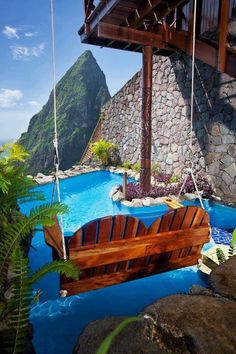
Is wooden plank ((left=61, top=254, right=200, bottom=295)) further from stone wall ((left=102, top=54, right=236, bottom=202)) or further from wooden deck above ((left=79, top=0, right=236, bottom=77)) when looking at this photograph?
wooden deck above ((left=79, top=0, right=236, bottom=77))

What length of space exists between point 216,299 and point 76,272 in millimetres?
1214

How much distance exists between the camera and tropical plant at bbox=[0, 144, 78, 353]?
6.04ft

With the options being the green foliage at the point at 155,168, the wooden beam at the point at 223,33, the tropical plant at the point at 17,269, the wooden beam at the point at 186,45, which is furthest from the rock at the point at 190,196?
the tropical plant at the point at 17,269

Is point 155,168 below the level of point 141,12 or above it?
below

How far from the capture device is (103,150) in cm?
1414

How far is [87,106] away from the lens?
4453cm

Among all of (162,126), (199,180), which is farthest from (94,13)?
(199,180)

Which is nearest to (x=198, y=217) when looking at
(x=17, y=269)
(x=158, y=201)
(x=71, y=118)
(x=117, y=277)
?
(x=117, y=277)

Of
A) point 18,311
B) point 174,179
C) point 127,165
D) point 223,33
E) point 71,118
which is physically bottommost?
point 71,118

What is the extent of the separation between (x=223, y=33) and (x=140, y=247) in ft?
19.4

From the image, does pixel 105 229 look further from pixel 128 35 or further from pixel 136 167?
pixel 136 167

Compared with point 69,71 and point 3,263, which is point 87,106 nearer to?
point 69,71

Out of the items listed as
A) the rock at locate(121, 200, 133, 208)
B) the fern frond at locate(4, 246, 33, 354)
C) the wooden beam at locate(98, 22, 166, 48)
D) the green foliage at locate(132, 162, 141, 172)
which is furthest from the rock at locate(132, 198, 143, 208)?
the fern frond at locate(4, 246, 33, 354)

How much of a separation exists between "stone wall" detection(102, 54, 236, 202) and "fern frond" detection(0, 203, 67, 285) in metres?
4.73
